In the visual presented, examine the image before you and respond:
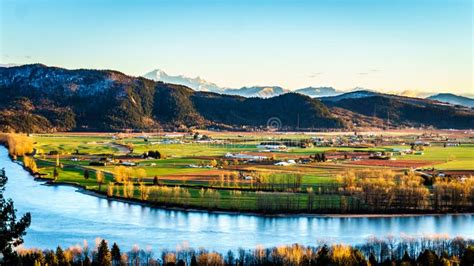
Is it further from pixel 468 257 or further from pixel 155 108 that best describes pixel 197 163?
pixel 155 108

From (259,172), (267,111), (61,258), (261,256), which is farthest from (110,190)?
(267,111)

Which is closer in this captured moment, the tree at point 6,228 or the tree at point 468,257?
the tree at point 6,228

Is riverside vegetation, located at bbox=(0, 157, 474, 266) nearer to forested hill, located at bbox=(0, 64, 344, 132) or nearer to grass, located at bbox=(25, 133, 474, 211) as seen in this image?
grass, located at bbox=(25, 133, 474, 211)

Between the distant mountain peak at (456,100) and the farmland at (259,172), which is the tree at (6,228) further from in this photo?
the distant mountain peak at (456,100)

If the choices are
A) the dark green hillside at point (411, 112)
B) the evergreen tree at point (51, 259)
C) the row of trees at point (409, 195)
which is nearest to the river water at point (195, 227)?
the row of trees at point (409, 195)

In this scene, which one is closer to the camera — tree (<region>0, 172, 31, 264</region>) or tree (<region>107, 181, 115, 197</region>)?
tree (<region>0, 172, 31, 264</region>)

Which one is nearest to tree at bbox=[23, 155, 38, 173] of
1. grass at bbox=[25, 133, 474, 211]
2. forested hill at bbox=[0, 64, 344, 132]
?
grass at bbox=[25, 133, 474, 211]
